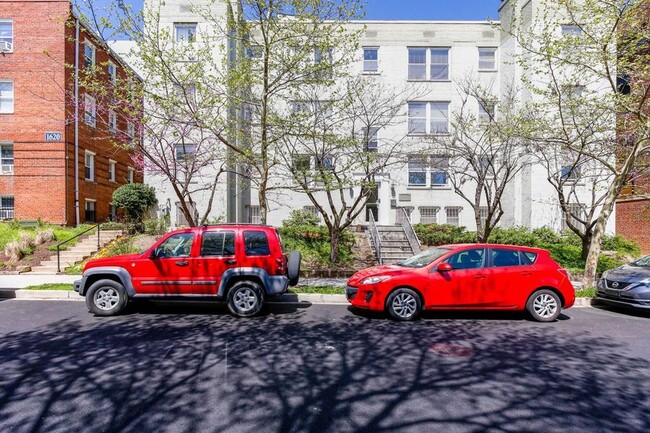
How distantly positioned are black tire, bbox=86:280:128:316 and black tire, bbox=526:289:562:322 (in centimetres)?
828

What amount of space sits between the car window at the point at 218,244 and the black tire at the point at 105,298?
6.08 feet

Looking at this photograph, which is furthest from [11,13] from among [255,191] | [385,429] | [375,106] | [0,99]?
[385,429]

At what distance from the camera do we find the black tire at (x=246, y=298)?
718cm

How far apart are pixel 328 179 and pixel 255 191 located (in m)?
10.7

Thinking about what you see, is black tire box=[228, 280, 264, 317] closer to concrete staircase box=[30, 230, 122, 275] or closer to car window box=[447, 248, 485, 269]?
car window box=[447, 248, 485, 269]

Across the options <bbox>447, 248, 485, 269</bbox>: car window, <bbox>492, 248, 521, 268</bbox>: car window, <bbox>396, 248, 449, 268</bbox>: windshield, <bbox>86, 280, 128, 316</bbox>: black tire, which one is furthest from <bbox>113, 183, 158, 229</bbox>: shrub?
<bbox>492, 248, 521, 268</bbox>: car window

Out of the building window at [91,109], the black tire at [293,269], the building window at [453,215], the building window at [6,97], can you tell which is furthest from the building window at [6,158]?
the building window at [453,215]

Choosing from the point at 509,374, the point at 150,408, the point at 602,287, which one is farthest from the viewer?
the point at 602,287

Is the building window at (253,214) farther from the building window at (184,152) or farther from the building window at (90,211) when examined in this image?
the building window at (90,211)

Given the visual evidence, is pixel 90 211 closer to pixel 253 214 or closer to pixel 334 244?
pixel 253 214

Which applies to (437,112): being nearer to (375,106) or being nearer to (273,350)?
(375,106)

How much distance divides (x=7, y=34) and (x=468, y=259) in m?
24.3

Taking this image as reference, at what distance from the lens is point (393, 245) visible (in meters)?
15.1

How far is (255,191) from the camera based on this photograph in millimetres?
20594
